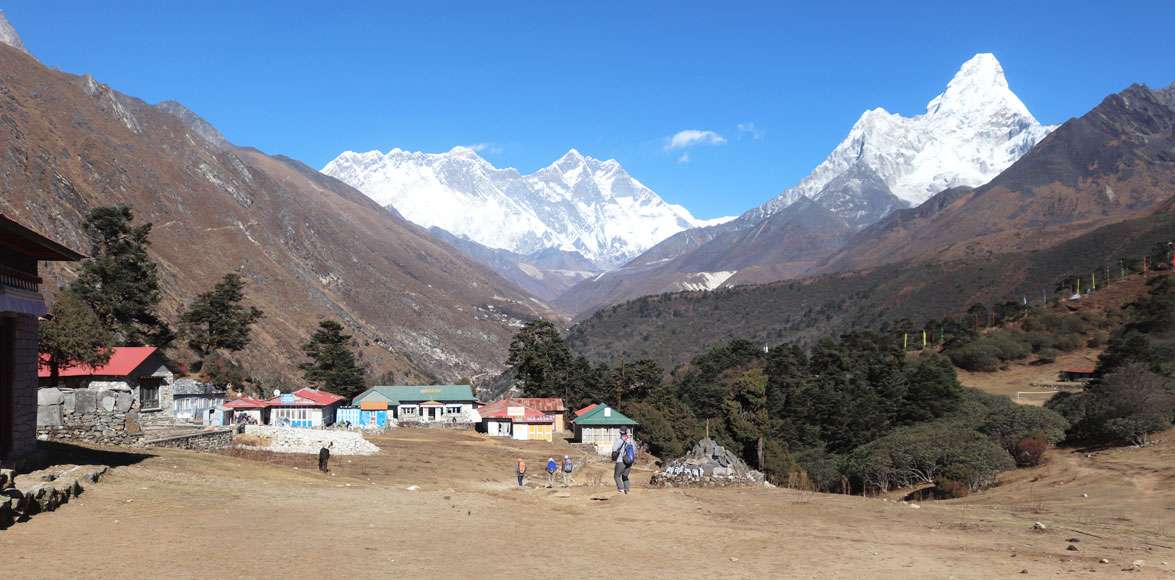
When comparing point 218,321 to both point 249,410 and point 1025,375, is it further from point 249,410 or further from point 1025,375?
point 1025,375

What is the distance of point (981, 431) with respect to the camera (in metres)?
52.9

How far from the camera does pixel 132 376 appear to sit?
49719 millimetres

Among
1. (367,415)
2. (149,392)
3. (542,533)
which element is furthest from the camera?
(367,415)

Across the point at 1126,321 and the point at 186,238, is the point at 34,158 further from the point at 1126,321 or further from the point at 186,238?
the point at 1126,321

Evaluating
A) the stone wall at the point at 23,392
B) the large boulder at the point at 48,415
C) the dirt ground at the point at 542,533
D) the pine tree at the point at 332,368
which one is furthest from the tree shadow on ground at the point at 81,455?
the pine tree at the point at 332,368

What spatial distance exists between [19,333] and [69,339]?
24.7 m

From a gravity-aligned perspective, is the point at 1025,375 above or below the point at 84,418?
above

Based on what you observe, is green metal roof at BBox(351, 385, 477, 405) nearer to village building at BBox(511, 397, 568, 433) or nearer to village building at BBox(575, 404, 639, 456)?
village building at BBox(511, 397, 568, 433)

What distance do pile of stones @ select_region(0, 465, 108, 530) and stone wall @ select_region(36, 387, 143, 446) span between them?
8.89 m

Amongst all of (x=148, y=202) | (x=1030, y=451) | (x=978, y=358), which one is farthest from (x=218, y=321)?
(x=148, y=202)

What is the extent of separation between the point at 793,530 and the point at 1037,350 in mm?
96677

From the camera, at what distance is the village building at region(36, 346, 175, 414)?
4769 cm

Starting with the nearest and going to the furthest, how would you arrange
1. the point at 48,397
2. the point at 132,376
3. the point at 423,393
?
the point at 48,397 < the point at 132,376 < the point at 423,393

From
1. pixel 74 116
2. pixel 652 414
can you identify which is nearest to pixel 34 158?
pixel 74 116
